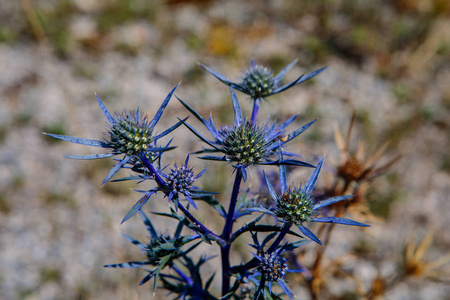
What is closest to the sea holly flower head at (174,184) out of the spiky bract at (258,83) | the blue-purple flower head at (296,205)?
the blue-purple flower head at (296,205)

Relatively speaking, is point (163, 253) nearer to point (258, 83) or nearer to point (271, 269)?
point (271, 269)

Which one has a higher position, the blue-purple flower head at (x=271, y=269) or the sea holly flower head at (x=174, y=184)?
the sea holly flower head at (x=174, y=184)

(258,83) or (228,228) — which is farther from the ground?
(258,83)

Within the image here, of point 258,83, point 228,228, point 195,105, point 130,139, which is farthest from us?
point 195,105

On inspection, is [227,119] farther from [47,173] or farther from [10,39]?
[10,39]

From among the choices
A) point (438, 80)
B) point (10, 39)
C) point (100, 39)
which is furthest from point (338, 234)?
point (10, 39)

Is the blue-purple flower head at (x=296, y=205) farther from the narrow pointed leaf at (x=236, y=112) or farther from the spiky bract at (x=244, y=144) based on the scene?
the narrow pointed leaf at (x=236, y=112)

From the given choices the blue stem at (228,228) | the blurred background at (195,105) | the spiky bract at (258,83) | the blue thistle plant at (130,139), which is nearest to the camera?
the blue thistle plant at (130,139)

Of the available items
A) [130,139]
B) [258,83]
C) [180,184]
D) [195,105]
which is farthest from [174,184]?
[195,105]
